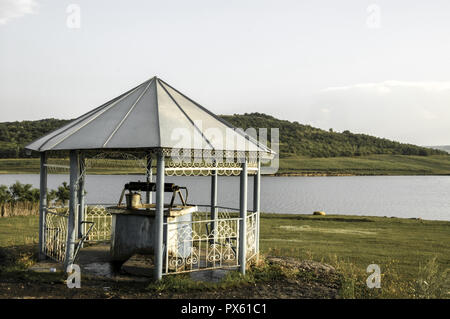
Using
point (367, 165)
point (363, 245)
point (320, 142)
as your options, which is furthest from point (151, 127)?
point (320, 142)

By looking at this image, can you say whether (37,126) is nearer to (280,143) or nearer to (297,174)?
(297,174)

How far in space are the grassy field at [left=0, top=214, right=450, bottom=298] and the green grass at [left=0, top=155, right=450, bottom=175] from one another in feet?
240

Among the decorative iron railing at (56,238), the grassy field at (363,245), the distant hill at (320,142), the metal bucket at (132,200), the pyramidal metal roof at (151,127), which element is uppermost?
the distant hill at (320,142)

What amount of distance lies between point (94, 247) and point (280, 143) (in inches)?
4478

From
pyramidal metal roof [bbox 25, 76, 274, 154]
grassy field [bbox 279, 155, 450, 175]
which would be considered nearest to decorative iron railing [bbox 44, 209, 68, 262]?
pyramidal metal roof [bbox 25, 76, 274, 154]

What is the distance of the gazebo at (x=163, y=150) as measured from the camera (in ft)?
30.1

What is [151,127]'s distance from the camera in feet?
31.3

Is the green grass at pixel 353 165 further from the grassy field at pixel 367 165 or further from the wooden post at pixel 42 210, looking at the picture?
the wooden post at pixel 42 210

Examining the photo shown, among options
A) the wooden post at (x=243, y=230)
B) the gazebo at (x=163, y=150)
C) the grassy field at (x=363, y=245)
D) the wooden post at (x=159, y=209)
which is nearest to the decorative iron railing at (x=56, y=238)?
the gazebo at (x=163, y=150)

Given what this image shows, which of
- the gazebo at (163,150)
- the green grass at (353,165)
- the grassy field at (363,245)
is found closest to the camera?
the gazebo at (163,150)

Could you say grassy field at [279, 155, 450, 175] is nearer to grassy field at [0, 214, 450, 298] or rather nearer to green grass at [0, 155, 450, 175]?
green grass at [0, 155, 450, 175]

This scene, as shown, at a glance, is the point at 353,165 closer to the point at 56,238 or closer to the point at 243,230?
the point at 243,230

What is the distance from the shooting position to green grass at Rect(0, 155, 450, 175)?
90.4m

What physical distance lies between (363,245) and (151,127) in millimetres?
10522
